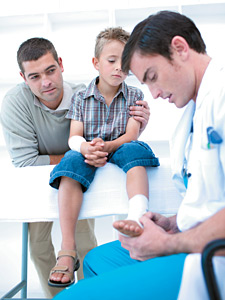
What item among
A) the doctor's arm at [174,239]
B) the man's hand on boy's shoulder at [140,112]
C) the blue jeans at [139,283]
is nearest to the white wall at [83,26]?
the man's hand on boy's shoulder at [140,112]

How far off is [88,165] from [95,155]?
69 mm

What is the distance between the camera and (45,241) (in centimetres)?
223

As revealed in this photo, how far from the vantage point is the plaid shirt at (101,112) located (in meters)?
1.75

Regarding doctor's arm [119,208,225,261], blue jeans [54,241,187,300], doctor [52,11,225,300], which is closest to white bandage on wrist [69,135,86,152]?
doctor [52,11,225,300]

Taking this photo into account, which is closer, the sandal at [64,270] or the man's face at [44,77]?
the sandal at [64,270]

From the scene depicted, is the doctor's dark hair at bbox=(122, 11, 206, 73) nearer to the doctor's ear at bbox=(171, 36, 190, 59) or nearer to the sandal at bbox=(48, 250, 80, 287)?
the doctor's ear at bbox=(171, 36, 190, 59)

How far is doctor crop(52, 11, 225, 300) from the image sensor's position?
788 mm

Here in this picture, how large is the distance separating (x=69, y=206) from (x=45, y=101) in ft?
2.63

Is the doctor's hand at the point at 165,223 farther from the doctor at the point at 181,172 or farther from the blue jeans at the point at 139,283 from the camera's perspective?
the blue jeans at the point at 139,283

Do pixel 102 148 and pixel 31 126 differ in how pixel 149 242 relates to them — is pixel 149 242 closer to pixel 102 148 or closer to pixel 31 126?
pixel 102 148

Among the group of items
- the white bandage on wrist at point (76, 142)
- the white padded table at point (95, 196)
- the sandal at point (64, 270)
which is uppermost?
the white bandage on wrist at point (76, 142)

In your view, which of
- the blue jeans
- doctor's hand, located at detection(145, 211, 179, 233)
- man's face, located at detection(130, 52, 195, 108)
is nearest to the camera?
the blue jeans

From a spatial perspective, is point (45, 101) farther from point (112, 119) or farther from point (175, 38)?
point (175, 38)

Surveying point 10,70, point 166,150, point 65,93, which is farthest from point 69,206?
point 10,70
